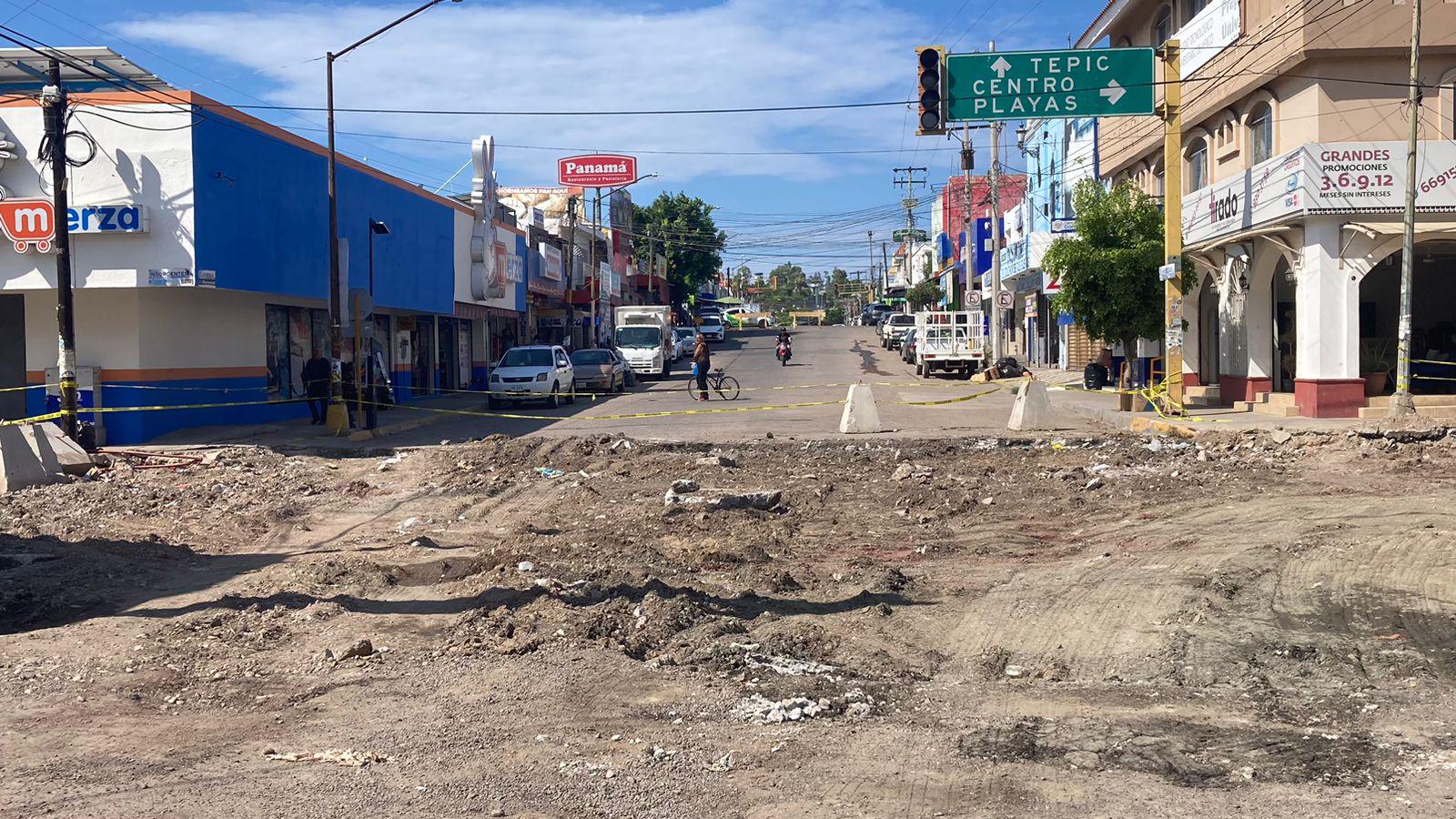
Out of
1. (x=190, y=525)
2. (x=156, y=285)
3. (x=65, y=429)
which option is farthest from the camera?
(x=156, y=285)

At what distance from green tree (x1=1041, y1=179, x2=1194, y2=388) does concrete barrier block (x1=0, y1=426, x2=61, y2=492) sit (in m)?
20.6

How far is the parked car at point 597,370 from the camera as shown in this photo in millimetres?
35000

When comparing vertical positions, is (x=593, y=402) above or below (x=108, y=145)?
below

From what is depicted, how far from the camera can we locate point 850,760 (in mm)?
5645

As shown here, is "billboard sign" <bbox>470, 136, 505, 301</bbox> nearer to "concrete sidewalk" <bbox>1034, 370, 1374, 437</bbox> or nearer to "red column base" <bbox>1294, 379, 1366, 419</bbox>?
"concrete sidewalk" <bbox>1034, 370, 1374, 437</bbox>

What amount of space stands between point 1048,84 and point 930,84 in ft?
7.92

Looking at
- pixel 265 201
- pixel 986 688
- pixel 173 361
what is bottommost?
pixel 986 688

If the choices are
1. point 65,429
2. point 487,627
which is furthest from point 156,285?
point 487,627

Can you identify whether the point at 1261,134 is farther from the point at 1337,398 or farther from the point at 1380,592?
the point at 1380,592

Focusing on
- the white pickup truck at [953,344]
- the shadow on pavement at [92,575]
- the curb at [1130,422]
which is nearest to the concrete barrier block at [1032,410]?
the curb at [1130,422]

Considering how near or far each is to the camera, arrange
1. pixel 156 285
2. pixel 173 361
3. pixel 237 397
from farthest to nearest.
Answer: pixel 237 397
pixel 173 361
pixel 156 285

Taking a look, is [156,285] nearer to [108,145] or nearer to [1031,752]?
[108,145]

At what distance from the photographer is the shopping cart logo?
20.6 meters

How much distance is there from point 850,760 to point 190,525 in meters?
10.3
